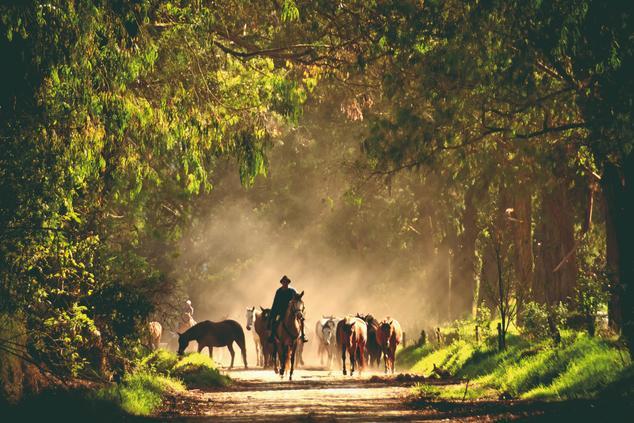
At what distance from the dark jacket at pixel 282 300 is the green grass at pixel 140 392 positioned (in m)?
4.61

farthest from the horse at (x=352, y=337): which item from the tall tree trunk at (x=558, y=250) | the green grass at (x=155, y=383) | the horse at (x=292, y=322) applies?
the tall tree trunk at (x=558, y=250)

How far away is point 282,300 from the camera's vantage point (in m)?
25.5

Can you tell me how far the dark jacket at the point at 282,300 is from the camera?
2539 centimetres

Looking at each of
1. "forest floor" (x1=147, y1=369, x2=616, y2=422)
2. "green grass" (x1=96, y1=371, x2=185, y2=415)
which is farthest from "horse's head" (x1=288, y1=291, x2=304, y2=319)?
"green grass" (x1=96, y1=371, x2=185, y2=415)

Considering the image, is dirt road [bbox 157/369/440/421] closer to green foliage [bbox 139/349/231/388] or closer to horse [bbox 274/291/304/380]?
green foliage [bbox 139/349/231/388]

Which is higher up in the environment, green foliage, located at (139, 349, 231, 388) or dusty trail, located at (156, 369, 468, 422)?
green foliage, located at (139, 349, 231, 388)

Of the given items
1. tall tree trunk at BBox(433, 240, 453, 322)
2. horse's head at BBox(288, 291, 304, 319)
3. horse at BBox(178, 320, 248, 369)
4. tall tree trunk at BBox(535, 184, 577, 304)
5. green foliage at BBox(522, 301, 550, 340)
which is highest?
tall tree trunk at BBox(433, 240, 453, 322)

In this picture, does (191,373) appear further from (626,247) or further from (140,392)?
(626,247)

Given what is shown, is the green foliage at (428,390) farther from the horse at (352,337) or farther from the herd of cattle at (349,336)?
the horse at (352,337)

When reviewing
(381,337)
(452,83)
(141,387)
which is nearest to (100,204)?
(141,387)

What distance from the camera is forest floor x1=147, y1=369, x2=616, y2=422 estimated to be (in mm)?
14078

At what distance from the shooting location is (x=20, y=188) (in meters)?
11.9

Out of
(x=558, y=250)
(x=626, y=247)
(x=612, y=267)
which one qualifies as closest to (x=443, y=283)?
(x=558, y=250)

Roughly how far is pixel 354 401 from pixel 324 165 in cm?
3225
